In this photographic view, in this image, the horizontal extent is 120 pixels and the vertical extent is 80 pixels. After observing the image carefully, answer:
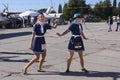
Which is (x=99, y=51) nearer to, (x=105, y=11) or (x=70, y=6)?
(x=70, y=6)

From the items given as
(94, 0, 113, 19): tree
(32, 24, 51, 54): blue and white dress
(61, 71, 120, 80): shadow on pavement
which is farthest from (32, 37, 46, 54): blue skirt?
(94, 0, 113, 19): tree

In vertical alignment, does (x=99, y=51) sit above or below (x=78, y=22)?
below

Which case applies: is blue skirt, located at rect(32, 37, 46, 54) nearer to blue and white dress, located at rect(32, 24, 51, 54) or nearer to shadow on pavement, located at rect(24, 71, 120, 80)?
blue and white dress, located at rect(32, 24, 51, 54)

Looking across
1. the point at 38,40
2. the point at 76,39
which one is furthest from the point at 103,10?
the point at 38,40

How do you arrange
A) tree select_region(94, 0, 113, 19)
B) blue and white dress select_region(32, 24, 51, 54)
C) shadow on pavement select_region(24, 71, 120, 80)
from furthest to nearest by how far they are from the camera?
tree select_region(94, 0, 113, 19) → blue and white dress select_region(32, 24, 51, 54) → shadow on pavement select_region(24, 71, 120, 80)

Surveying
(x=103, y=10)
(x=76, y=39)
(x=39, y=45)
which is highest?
(x=76, y=39)

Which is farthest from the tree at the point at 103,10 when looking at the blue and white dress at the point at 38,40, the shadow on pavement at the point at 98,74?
the blue and white dress at the point at 38,40

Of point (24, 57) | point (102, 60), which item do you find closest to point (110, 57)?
point (102, 60)

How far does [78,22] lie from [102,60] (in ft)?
9.64

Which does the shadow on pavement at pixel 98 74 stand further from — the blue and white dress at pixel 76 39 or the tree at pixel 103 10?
the tree at pixel 103 10

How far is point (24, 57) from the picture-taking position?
12.7 meters

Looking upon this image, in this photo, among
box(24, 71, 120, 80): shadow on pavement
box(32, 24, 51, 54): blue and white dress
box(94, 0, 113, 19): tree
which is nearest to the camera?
box(24, 71, 120, 80): shadow on pavement

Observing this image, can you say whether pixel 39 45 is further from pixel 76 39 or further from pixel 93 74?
pixel 93 74

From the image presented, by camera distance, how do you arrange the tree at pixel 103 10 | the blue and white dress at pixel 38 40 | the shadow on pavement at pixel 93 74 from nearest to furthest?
the shadow on pavement at pixel 93 74
the blue and white dress at pixel 38 40
the tree at pixel 103 10
